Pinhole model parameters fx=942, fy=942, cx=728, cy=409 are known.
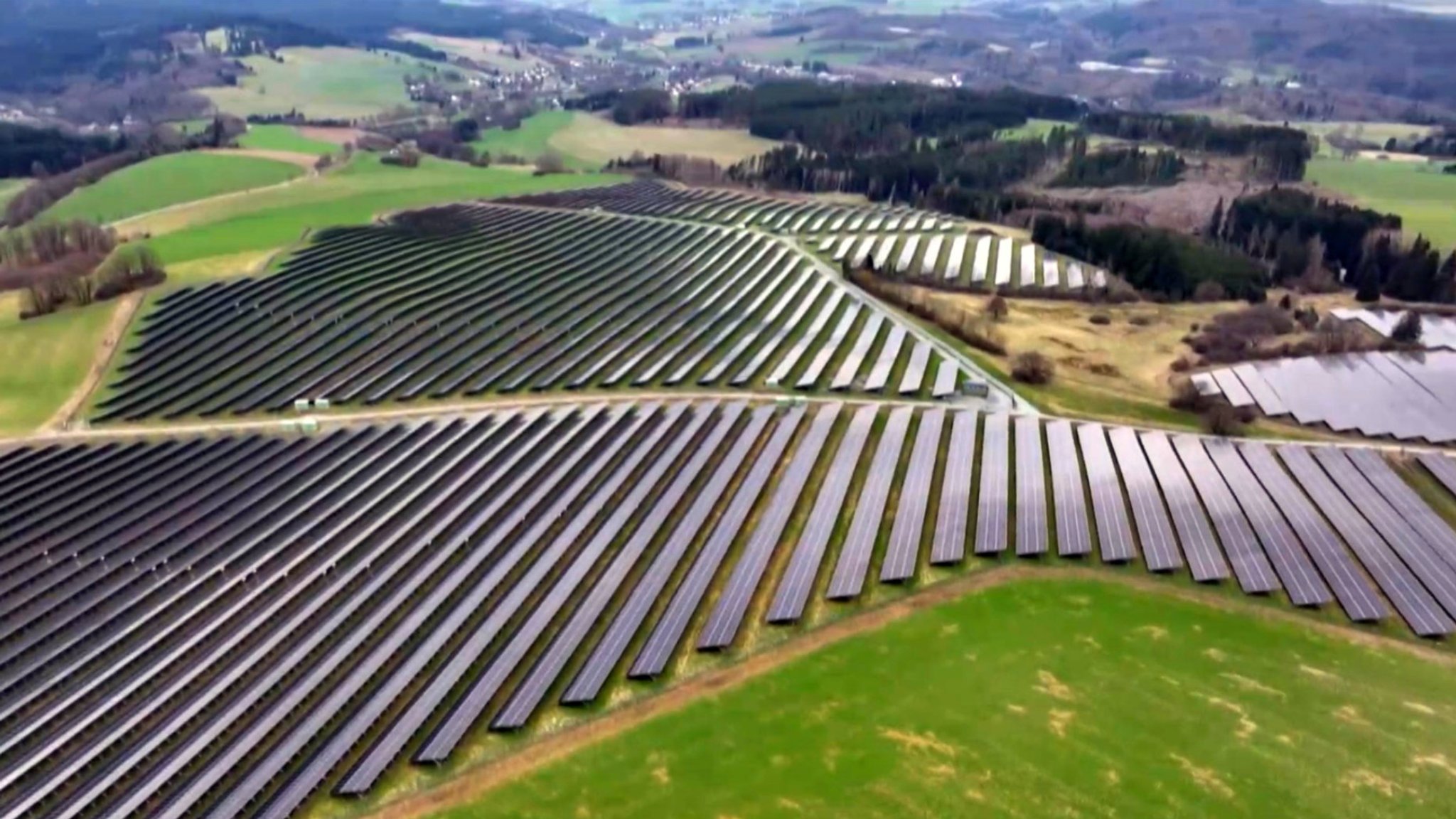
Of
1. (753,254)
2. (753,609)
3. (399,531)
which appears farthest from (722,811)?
(753,254)

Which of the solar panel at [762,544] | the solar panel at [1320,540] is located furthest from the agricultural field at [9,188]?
the solar panel at [1320,540]

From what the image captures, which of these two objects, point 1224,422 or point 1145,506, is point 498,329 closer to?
point 1145,506

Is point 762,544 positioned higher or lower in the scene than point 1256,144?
lower

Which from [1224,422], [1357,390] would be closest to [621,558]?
[1224,422]

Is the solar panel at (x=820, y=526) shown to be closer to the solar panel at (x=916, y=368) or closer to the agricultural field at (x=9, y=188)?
the solar panel at (x=916, y=368)

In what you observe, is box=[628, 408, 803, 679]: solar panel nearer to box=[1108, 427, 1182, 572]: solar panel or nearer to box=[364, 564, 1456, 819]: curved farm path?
box=[364, 564, 1456, 819]: curved farm path
